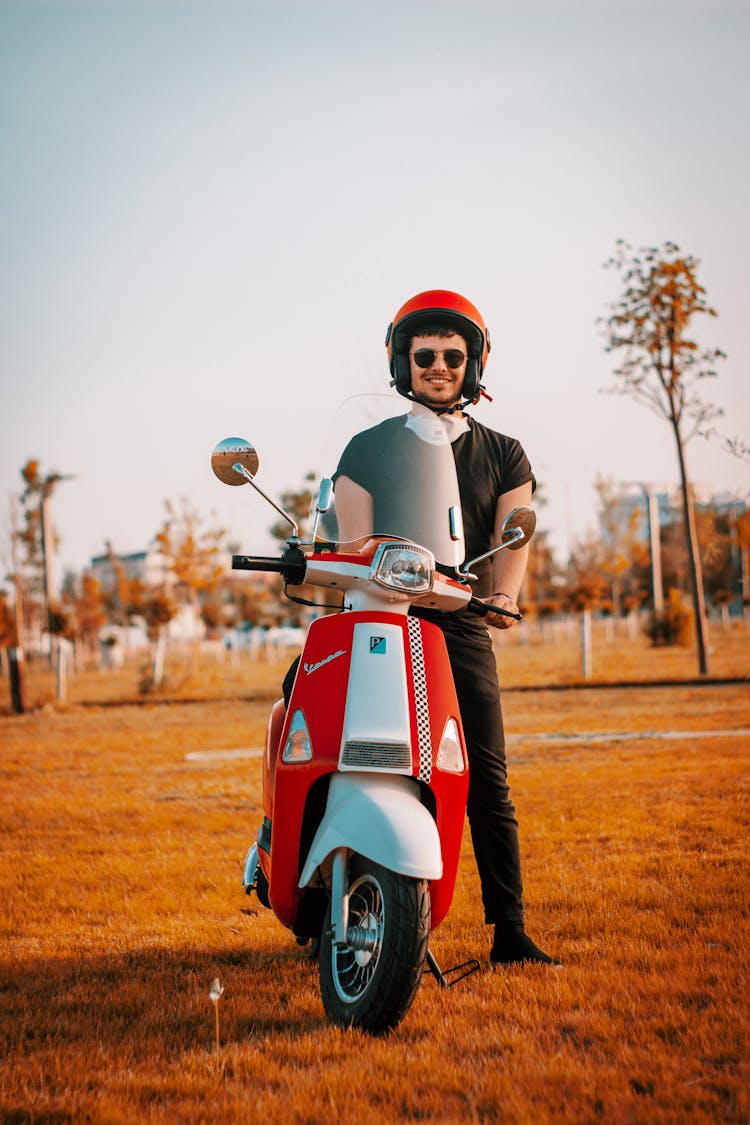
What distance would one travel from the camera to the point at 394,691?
2861 mm

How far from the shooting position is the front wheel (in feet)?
8.43

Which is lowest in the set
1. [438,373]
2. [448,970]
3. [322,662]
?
[448,970]

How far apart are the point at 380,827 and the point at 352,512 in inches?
42.5

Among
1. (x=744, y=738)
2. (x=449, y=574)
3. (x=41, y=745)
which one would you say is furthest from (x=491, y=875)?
(x=41, y=745)

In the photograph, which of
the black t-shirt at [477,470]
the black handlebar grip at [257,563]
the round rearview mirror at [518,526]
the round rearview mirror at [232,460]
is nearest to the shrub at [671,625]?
the black t-shirt at [477,470]

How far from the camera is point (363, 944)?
2.76 meters

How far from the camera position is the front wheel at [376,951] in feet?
8.43

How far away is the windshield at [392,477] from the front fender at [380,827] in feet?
2.45

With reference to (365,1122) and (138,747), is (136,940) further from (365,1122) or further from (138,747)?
(138,747)

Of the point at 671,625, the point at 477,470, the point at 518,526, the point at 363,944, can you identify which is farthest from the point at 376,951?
the point at 671,625

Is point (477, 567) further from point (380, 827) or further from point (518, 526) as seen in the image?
point (380, 827)

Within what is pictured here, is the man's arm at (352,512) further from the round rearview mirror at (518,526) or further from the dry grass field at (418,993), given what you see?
the dry grass field at (418,993)

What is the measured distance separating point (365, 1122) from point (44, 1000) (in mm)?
1421

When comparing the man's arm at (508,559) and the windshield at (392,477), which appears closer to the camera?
the windshield at (392,477)
